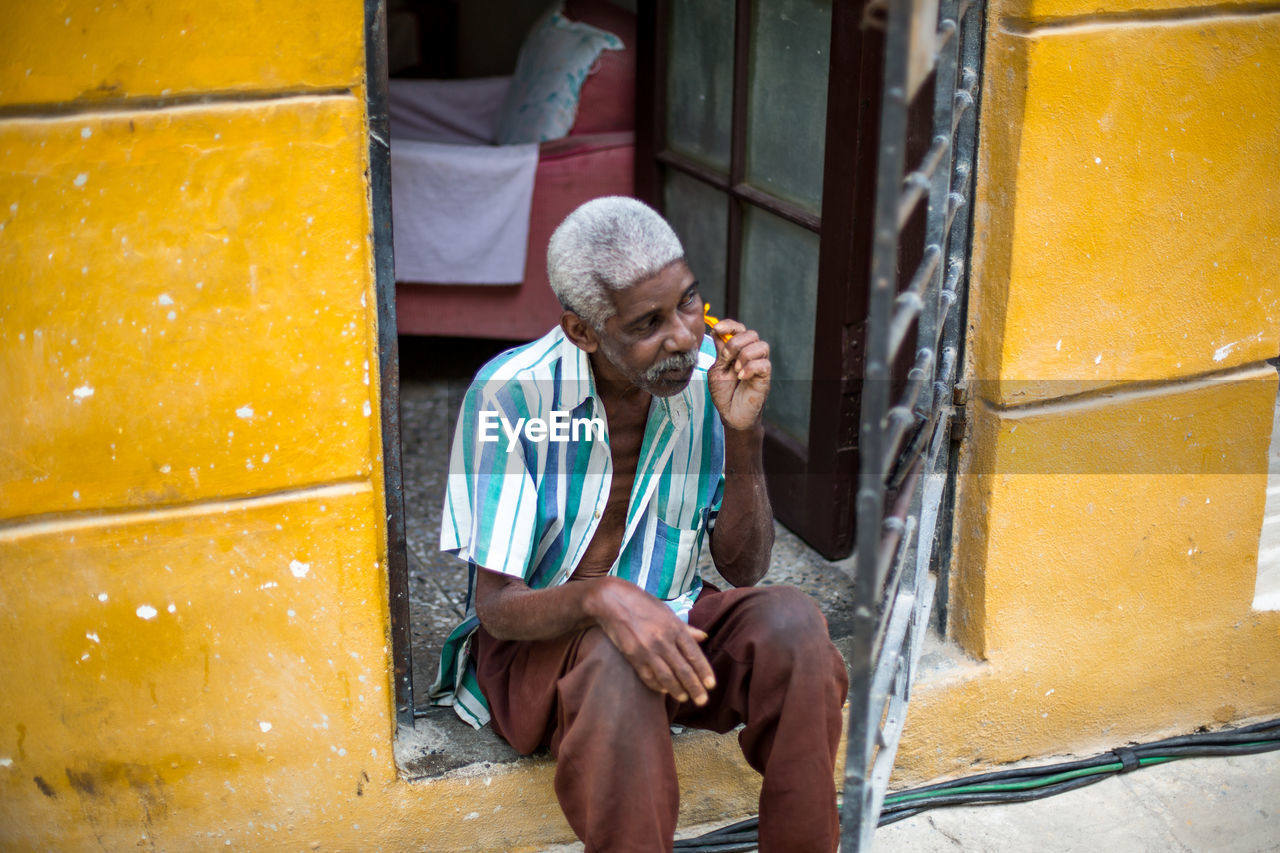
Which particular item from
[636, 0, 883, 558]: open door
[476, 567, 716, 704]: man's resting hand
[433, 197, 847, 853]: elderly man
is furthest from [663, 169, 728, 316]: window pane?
[476, 567, 716, 704]: man's resting hand

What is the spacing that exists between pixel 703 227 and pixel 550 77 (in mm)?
1461

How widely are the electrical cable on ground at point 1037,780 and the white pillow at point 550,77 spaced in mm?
2890

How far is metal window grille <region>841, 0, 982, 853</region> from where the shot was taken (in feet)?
4.36

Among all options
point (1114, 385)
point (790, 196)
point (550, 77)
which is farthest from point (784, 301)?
point (550, 77)

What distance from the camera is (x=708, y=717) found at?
2176 mm

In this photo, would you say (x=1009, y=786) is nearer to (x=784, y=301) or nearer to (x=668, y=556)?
(x=668, y=556)

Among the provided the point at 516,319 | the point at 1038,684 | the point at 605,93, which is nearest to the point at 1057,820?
the point at 1038,684

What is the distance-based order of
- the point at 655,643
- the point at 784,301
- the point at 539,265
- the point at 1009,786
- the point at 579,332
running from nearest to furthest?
the point at 655,643 → the point at 579,332 → the point at 1009,786 → the point at 784,301 → the point at 539,265

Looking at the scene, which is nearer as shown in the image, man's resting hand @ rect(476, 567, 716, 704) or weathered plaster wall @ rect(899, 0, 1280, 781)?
man's resting hand @ rect(476, 567, 716, 704)

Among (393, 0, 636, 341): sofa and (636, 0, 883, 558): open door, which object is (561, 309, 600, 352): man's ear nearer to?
(636, 0, 883, 558): open door

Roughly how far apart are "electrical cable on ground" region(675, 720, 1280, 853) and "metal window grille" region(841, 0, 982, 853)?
466mm

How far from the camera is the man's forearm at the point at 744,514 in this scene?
2.17 meters

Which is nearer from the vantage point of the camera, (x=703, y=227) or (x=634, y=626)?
(x=634, y=626)

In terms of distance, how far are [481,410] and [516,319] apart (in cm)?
252
